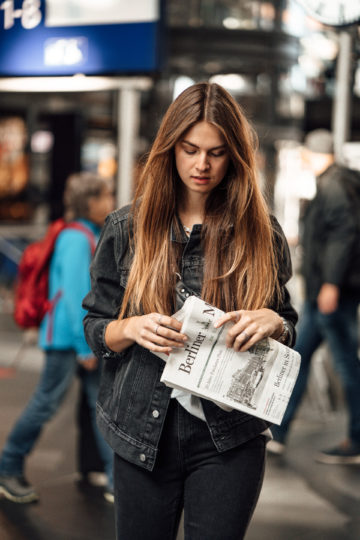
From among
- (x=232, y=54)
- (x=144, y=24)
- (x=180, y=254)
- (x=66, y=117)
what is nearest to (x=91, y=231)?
(x=144, y=24)

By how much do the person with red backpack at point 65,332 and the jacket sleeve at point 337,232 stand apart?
1.44 meters

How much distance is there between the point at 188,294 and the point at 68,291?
2055mm

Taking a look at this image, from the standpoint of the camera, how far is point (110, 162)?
1652 centimetres

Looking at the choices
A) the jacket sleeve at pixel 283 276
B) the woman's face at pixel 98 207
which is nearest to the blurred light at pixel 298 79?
the woman's face at pixel 98 207

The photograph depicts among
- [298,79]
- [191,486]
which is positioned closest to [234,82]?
[298,79]

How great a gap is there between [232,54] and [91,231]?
457 inches

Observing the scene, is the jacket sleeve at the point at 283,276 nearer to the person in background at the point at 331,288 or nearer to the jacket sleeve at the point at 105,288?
the jacket sleeve at the point at 105,288

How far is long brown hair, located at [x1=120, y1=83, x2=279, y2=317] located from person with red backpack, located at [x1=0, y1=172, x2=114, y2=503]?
6.37 feet

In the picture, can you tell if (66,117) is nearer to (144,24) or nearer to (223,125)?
(144,24)

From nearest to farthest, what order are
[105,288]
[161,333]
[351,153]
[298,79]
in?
[161,333], [105,288], [351,153], [298,79]

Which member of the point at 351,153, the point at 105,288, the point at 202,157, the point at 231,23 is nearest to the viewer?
the point at 202,157

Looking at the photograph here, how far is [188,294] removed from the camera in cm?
195

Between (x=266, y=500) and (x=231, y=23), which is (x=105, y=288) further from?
(x=231, y=23)

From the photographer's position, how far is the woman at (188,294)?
75.8 inches
